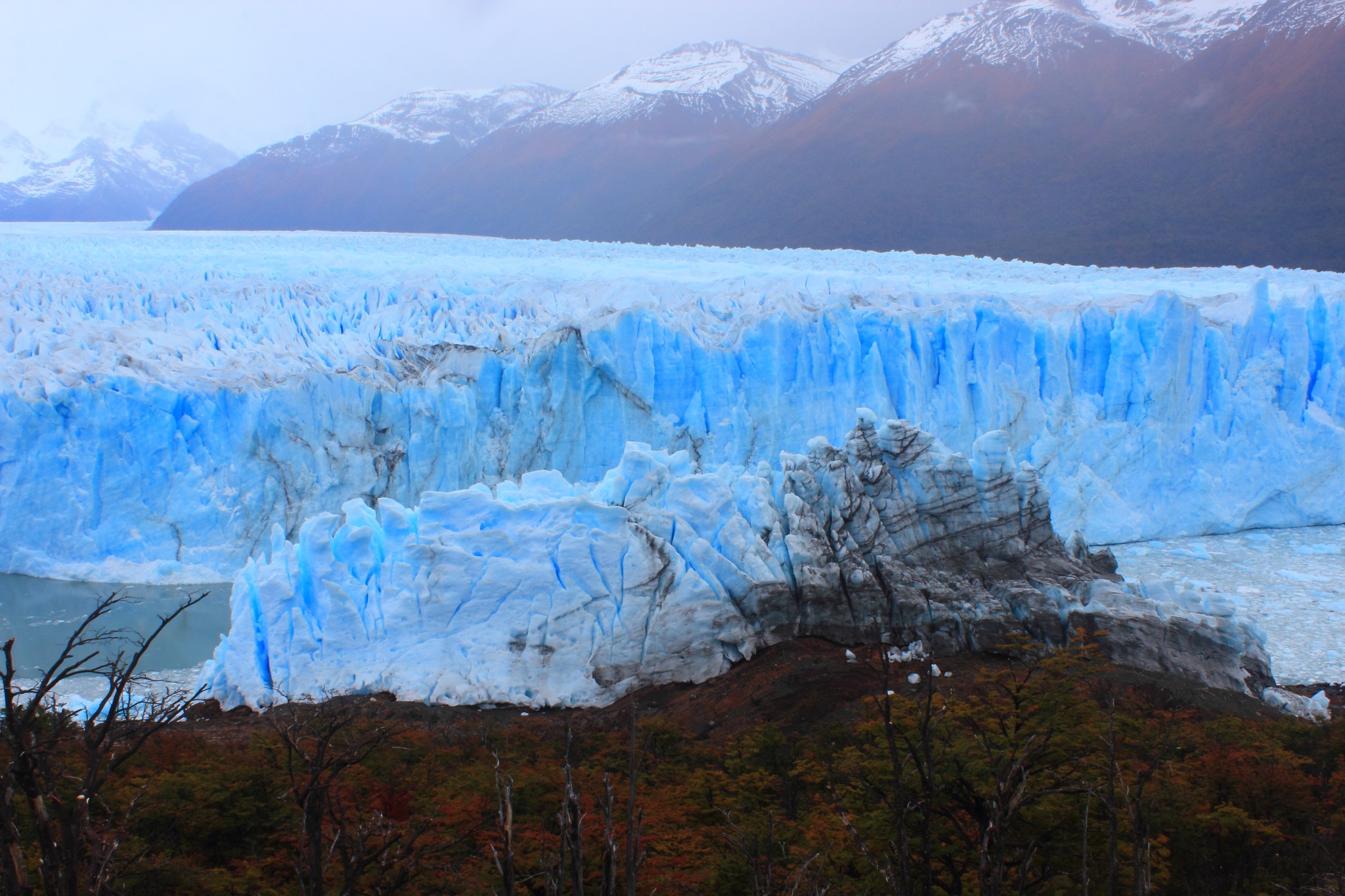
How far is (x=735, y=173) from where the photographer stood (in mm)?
35094

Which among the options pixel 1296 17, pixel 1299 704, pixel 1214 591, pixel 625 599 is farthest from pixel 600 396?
pixel 1296 17

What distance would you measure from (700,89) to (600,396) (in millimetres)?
32931

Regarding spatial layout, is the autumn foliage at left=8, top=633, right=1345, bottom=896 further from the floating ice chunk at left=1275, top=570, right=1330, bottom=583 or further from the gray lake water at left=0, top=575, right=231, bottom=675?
the floating ice chunk at left=1275, top=570, right=1330, bottom=583

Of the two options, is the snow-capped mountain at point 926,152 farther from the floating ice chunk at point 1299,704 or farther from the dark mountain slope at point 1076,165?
the floating ice chunk at point 1299,704

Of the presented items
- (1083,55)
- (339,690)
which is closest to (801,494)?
(339,690)

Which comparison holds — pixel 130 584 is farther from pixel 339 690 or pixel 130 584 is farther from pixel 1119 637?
pixel 1119 637

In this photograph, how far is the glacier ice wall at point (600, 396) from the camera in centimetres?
1201

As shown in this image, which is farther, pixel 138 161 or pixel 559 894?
pixel 138 161

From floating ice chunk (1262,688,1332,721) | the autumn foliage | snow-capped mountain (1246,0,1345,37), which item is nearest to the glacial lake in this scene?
floating ice chunk (1262,688,1332,721)

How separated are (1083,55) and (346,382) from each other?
31439 millimetres

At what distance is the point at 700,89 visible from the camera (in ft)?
138

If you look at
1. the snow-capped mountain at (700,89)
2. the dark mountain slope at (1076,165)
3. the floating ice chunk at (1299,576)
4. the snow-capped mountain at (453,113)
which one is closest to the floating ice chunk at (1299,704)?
the floating ice chunk at (1299,576)

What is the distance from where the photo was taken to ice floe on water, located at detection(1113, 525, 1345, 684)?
28.1ft

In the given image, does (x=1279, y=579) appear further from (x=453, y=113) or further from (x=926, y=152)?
(x=453, y=113)
